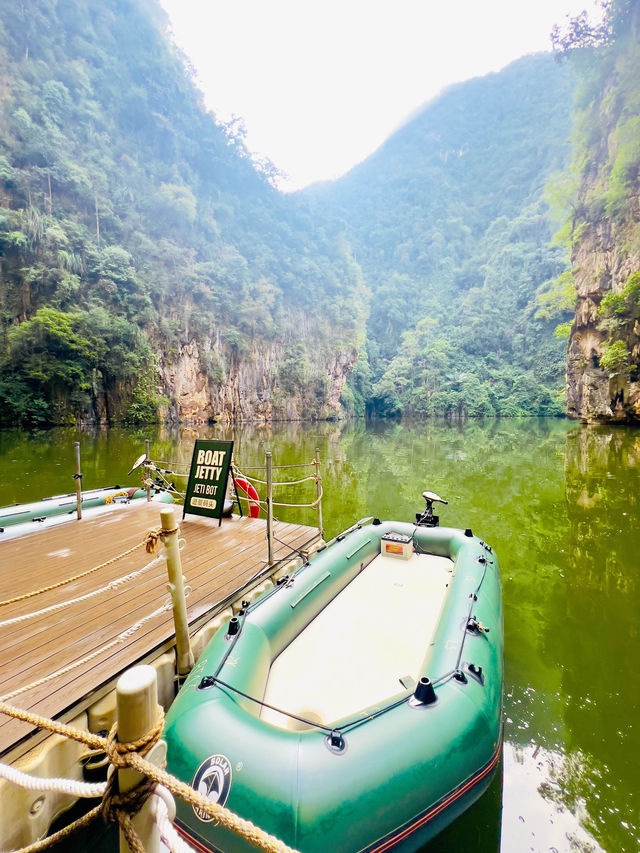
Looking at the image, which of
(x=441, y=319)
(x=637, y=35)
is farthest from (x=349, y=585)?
(x=441, y=319)

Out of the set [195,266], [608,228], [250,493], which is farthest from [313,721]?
[195,266]

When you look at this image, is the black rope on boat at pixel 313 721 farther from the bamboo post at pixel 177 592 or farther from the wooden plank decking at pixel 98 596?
the wooden plank decking at pixel 98 596

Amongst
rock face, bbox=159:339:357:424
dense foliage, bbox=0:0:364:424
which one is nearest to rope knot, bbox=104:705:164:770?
dense foliage, bbox=0:0:364:424

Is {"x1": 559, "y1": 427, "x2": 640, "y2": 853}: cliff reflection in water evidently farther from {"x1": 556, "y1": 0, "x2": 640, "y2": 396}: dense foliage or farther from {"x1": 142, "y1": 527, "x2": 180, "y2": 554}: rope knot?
{"x1": 556, "y1": 0, "x2": 640, "y2": 396}: dense foliage

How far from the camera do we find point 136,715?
2.33 ft

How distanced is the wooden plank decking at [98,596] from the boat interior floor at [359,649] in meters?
0.78

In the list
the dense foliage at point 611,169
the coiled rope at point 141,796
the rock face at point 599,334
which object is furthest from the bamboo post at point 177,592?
the rock face at point 599,334

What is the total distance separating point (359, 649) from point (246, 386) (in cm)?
3044

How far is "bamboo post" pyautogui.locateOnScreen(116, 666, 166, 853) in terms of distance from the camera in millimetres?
686

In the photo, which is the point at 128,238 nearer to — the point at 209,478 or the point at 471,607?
the point at 209,478

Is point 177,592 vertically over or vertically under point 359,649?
over

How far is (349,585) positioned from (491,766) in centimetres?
176

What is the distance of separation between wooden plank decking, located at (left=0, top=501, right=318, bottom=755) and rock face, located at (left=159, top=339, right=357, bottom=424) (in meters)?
22.5

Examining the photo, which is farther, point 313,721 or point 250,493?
point 250,493
